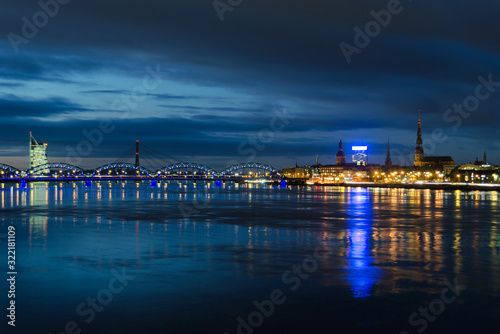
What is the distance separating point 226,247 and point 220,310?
1030 centimetres

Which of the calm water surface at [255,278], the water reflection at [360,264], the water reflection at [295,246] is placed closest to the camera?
the calm water surface at [255,278]

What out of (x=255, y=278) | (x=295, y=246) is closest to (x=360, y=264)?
(x=255, y=278)

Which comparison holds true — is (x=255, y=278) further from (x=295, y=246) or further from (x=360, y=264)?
(x=295, y=246)

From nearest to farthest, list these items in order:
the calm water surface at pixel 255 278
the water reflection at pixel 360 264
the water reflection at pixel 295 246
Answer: the calm water surface at pixel 255 278, the water reflection at pixel 360 264, the water reflection at pixel 295 246

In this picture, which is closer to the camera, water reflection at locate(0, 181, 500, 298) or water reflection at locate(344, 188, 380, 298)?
water reflection at locate(344, 188, 380, 298)

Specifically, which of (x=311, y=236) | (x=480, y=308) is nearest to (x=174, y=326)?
(x=480, y=308)

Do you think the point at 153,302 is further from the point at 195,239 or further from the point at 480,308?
the point at 195,239

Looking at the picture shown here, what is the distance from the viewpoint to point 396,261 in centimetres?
1834

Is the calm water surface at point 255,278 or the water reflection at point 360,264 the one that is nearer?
the calm water surface at point 255,278

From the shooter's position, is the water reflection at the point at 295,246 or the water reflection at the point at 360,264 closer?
the water reflection at the point at 360,264

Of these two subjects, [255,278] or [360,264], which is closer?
[255,278]

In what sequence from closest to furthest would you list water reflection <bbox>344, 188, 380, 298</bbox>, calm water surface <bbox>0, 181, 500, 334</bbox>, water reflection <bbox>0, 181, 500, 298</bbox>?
1. calm water surface <bbox>0, 181, 500, 334</bbox>
2. water reflection <bbox>344, 188, 380, 298</bbox>
3. water reflection <bbox>0, 181, 500, 298</bbox>

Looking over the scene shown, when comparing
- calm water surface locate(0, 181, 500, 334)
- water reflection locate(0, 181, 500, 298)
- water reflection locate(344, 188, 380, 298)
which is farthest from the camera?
water reflection locate(0, 181, 500, 298)

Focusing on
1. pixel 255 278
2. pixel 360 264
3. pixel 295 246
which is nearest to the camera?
pixel 255 278
